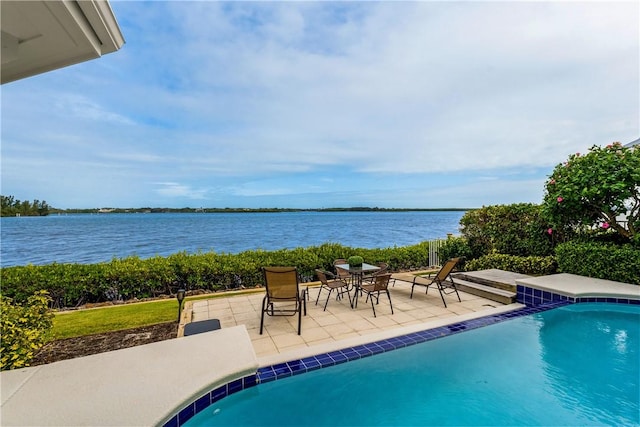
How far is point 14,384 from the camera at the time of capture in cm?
237

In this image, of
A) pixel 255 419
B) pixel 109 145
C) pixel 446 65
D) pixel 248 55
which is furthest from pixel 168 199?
pixel 255 419

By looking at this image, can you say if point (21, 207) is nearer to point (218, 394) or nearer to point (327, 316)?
point (327, 316)

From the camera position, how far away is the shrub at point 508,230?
25.3 feet

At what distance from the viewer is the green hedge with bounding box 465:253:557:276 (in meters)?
7.13

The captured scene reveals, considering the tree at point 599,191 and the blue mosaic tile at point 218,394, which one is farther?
the tree at point 599,191

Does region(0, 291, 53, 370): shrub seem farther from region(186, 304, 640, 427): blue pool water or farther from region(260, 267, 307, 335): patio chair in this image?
region(260, 267, 307, 335): patio chair

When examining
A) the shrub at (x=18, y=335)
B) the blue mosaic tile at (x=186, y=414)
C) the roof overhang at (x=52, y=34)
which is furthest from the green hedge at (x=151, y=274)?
the roof overhang at (x=52, y=34)

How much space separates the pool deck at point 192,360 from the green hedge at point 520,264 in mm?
1812

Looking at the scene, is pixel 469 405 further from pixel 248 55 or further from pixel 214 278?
pixel 248 55

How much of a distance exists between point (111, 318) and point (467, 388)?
539cm

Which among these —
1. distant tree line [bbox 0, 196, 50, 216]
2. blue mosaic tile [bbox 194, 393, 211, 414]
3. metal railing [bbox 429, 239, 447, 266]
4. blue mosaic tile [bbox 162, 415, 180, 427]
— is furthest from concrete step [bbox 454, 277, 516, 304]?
distant tree line [bbox 0, 196, 50, 216]

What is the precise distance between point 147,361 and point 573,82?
11.5 metres

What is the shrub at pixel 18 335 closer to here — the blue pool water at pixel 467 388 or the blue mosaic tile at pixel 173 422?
the blue mosaic tile at pixel 173 422

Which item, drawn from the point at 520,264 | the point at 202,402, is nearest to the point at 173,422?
the point at 202,402
